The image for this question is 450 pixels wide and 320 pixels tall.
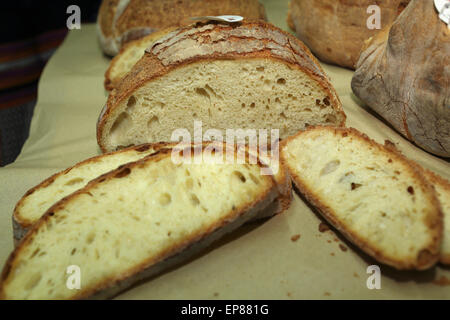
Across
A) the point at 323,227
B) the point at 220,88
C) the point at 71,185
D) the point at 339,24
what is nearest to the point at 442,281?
the point at 323,227

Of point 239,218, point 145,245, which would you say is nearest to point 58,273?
point 145,245

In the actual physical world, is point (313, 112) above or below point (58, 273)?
above

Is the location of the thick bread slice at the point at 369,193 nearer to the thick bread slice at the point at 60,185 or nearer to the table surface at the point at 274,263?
the table surface at the point at 274,263

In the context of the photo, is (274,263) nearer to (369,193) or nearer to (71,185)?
(369,193)

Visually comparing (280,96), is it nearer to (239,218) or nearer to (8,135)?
(239,218)

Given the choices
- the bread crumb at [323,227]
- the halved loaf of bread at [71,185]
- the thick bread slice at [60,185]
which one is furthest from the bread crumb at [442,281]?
the thick bread slice at [60,185]
